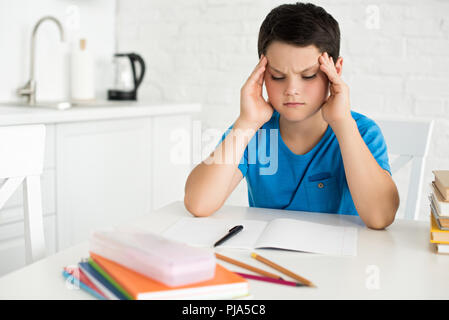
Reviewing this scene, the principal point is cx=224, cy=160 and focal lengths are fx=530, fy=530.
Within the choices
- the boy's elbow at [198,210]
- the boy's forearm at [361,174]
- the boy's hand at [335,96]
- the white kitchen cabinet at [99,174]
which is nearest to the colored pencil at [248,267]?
the boy's elbow at [198,210]

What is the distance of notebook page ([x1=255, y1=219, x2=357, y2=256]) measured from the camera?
866mm

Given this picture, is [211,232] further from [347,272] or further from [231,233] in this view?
[347,272]

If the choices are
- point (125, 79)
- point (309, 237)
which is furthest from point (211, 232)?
point (125, 79)

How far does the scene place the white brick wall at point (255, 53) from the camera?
2.21 meters

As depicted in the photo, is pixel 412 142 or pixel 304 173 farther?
pixel 412 142

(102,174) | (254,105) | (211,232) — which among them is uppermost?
(254,105)

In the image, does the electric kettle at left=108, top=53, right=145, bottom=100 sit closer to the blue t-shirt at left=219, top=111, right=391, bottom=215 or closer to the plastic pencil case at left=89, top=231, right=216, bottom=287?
the blue t-shirt at left=219, top=111, right=391, bottom=215

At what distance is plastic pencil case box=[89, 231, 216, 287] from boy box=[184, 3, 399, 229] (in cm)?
42

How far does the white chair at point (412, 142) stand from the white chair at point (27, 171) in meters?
0.94

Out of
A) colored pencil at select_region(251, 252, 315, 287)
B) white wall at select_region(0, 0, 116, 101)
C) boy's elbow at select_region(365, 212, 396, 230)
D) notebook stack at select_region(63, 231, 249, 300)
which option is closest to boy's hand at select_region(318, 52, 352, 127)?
boy's elbow at select_region(365, 212, 396, 230)

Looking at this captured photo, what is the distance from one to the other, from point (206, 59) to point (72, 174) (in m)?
1.01

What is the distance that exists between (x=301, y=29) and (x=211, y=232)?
1.62 feet

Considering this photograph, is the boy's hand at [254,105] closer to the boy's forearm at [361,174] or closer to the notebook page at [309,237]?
the boy's forearm at [361,174]

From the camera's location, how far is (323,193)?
1.31 metres
